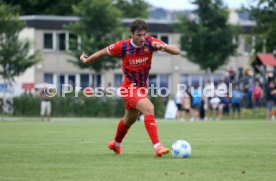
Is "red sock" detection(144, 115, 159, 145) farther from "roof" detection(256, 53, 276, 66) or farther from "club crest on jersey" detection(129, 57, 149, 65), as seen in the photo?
"roof" detection(256, 53, 276, 66)

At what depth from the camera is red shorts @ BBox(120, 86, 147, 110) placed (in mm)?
14727

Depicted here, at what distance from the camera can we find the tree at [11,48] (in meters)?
51.8

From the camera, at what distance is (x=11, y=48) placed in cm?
5250

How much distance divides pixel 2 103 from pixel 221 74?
88.9 feet

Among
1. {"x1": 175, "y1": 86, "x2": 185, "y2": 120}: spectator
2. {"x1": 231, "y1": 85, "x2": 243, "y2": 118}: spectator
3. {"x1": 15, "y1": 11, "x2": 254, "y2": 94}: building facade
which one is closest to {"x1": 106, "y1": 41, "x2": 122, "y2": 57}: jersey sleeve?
{"x1": 175, "y1": 86, "x2": 185, "y2": 120}: spectator

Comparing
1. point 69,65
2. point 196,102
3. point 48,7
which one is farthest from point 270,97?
point 48,7

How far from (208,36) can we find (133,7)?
98.2ft

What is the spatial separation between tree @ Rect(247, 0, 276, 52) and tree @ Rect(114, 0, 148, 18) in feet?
107

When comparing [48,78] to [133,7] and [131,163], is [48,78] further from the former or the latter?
[131,163]

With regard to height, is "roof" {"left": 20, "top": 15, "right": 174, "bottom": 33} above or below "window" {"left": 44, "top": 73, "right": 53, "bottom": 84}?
above

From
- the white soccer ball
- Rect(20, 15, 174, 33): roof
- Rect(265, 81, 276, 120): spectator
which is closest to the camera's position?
the white soccer ball

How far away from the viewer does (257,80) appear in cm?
5388

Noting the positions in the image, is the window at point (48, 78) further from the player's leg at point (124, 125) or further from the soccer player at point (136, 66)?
the soccer player at point (136, 66)

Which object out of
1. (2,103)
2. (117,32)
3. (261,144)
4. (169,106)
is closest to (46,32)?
(117,32)
